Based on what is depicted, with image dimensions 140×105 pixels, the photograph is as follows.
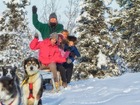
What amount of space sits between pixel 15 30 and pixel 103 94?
19.0 metres

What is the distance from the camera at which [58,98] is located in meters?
9.15

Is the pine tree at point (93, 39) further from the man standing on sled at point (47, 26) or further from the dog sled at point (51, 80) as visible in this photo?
the man standing on sled at point (47, 26)

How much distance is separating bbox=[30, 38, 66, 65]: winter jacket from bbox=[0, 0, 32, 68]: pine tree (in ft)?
48.4

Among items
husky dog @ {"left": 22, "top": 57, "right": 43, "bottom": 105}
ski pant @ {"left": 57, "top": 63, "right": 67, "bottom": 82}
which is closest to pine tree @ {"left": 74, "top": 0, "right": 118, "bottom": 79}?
ski pant @ {"left": 57, "top": 63, "right": 67, "bottom": 82}

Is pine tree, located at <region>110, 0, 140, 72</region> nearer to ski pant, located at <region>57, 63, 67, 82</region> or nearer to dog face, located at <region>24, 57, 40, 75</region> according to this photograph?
ski pant, located at <region>57, 63, 67, 82</region>

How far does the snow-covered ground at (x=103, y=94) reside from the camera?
7.89 m

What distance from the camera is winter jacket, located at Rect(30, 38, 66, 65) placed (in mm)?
10508

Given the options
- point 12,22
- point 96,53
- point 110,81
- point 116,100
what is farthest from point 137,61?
point 116,100

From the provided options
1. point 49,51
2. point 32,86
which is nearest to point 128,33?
point 49,51

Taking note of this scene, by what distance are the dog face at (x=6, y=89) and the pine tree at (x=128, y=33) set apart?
1754 cm

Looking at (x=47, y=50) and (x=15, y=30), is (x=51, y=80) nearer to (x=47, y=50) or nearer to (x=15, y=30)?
(x=47, y=50)

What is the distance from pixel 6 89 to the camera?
6066 millimetres

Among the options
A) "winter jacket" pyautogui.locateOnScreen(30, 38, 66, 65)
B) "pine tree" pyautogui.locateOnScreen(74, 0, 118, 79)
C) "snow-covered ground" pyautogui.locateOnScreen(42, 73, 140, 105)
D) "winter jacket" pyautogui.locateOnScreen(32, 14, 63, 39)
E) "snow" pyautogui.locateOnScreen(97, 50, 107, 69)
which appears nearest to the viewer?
"snow-covered ground" pyautogui.locateOnScreen(42, 73, 140, 105)

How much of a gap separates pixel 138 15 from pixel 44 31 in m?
13.0
